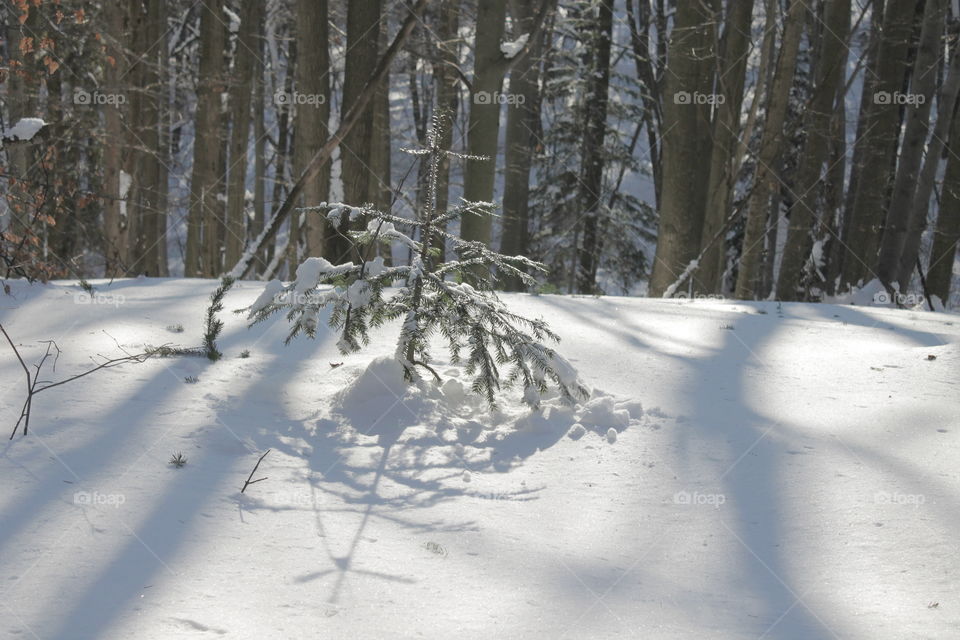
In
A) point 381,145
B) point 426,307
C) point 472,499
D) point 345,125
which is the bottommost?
point 472,499

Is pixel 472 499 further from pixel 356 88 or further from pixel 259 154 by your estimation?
pixel 259 154

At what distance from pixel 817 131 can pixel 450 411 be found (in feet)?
32.7

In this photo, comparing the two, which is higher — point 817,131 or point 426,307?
point 817,131

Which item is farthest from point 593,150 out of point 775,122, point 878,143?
point 775,122

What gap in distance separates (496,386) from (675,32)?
713 cm

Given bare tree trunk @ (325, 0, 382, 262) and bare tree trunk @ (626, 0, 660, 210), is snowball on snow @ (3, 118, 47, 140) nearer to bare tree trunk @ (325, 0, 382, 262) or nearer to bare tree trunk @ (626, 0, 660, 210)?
bare tree trunk @ (325, 0, 382, 262)

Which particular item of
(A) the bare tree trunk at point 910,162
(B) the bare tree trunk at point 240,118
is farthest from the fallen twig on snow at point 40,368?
(B) the bare tree trunk at point 240,118

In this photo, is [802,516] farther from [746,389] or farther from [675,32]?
[675,32]

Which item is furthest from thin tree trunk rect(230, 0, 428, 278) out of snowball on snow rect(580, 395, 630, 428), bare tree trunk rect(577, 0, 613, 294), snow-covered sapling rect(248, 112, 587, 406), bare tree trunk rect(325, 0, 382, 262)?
bare tree trunk rect(577, 0, 613, 294)

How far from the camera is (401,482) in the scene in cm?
369

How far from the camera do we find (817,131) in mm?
12289

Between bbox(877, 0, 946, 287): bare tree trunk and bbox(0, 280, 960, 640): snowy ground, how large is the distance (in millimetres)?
5658

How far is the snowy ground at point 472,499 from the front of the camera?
2.64 metres

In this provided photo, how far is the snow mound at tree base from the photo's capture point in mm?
4242
